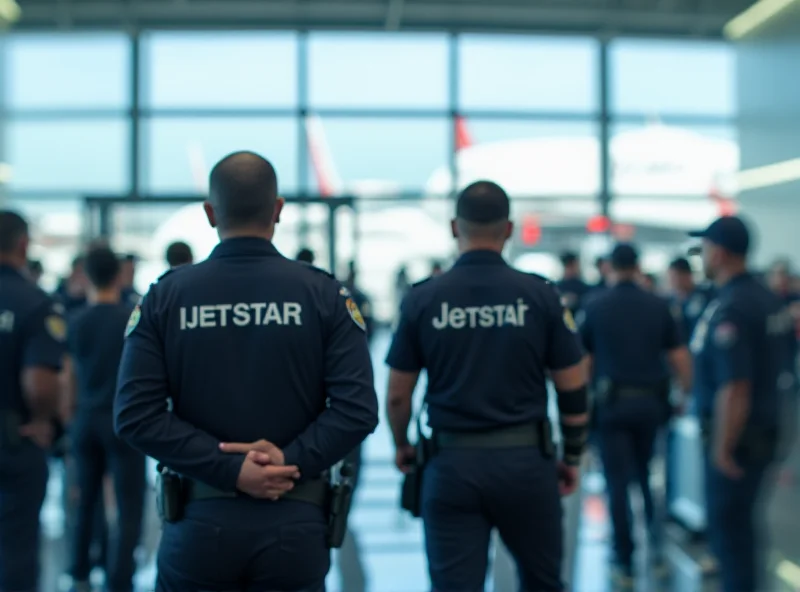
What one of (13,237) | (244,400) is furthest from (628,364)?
(244,400)

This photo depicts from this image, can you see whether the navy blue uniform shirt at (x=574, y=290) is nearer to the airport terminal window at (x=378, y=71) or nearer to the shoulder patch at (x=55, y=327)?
the airport terminal window at (x=378, y=71)

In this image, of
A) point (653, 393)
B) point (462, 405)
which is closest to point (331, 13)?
point (653, 393)

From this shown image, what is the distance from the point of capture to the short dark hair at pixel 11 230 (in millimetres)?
3039

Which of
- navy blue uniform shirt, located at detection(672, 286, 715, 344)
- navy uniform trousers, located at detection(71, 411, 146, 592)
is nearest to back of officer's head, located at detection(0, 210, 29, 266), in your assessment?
navy uniform trousers, located at detection(71, 411, 146, 592)

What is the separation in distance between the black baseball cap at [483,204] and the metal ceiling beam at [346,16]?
6.75 meters

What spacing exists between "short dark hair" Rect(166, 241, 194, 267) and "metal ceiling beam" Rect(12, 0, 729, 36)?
212 inches

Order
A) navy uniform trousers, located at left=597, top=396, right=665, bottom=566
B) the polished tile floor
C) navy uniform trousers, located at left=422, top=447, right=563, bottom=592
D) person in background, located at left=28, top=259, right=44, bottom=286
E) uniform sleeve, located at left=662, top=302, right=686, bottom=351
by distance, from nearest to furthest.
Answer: navy uniform trousers, located at left=422, top=447, right=563, bottom=592 → the polished tile floor → navy uniform trousers, located at left=597, top=396, right=665, bottom=566 → uniform sleeve, located at left=662, top=302, right=686, bottom=351 → person in background, located at left=28, top=259, right=44, bottom=286

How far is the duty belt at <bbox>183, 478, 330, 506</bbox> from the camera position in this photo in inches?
71.0

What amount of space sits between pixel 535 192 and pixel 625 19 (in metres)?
1.96

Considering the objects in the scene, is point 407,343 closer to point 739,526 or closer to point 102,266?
point 739,526

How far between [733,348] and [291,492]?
1.71 metres

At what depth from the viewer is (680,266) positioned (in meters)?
6.20

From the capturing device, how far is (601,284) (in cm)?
695

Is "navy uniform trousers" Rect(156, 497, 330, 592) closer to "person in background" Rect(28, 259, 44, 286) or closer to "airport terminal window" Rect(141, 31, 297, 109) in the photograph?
"person in background" Rect(28, 259, 44, 286)
